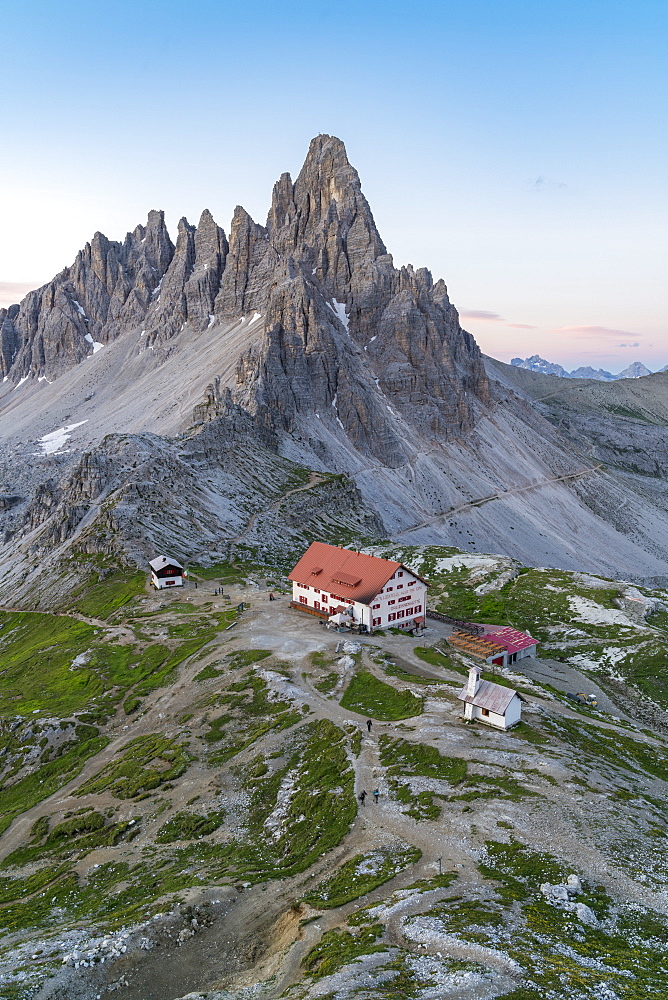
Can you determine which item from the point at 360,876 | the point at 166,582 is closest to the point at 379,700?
the point at 360,876

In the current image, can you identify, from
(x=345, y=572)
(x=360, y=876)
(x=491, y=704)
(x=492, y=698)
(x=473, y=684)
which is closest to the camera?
(x=360, y=876)

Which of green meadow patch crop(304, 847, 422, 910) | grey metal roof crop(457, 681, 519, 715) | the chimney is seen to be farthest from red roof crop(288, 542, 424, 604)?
green meadow patch crop(304, 847, 422, 910)

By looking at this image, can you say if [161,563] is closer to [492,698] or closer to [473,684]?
[473,684]

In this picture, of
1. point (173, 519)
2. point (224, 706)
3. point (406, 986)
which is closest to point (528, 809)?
point (406, 986)

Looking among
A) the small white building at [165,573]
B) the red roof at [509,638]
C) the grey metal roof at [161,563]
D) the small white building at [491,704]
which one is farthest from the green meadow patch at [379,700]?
the small white building at [165,573]

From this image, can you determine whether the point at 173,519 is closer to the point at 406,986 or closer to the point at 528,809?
the point at 528,809

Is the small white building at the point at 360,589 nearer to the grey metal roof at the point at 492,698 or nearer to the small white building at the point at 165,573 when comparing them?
the small white building at the point at 165,573

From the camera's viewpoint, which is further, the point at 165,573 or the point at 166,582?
the point at 166,582
